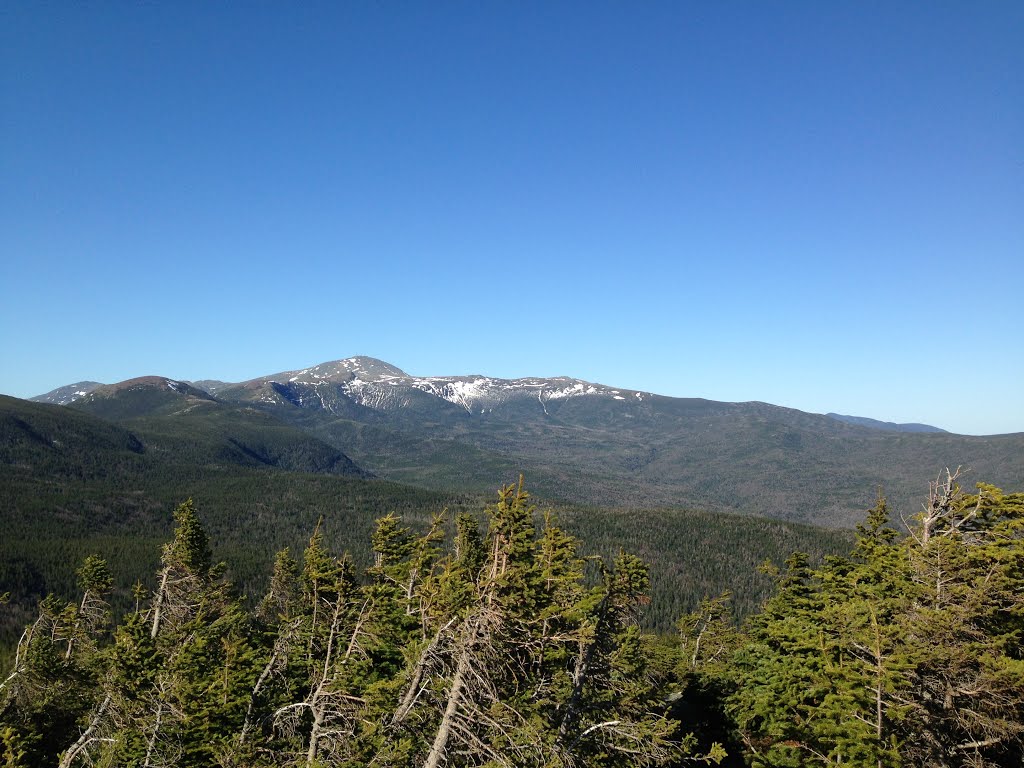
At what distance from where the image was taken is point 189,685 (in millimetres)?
18250

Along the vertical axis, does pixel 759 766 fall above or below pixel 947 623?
Result: below

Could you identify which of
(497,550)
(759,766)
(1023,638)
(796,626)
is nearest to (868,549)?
(796,626)

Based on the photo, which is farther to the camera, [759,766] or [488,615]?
[759,766]

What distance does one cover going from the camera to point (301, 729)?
22000 millimetres

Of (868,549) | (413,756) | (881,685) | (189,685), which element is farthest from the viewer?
(868,549)

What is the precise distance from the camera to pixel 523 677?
47.6 ft

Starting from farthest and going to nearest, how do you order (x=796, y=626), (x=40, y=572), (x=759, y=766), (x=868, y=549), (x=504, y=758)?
(x=40, y=572)
(x=868, y=549)
(x=796, y=626)
(x=759, y=766)
(x=504, y=758)

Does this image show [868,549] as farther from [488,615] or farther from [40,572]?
[40,572]

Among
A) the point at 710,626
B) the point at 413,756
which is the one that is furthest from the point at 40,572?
the point at 413,756

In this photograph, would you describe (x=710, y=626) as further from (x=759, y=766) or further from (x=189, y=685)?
(x=189, y=685)

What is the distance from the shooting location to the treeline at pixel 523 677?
13.2 metres

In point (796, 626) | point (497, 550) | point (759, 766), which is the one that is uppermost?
point (497, 550)

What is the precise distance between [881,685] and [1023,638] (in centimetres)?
728

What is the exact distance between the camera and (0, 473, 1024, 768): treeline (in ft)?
43.3
